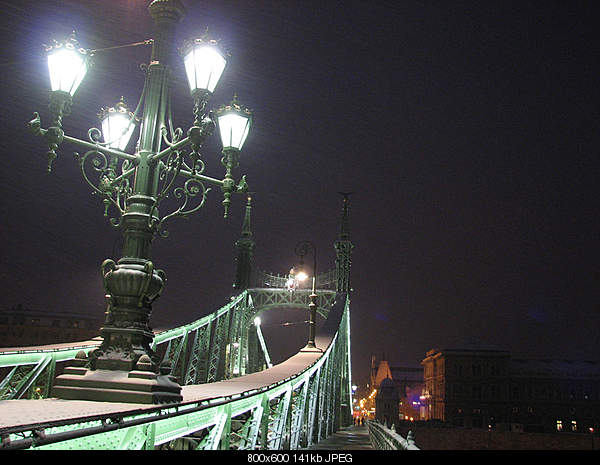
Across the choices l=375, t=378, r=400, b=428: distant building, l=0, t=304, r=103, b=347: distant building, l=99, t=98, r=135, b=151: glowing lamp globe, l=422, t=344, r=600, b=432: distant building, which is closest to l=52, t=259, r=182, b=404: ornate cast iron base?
l=99, t=98, r=135, b=151: glowing lamp globe

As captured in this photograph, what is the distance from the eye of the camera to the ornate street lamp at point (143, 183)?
5.26 metres

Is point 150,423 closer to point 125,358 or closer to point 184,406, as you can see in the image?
point 184,406

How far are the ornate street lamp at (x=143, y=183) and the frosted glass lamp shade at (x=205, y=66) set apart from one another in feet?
0.04

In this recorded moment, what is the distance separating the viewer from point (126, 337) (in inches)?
220

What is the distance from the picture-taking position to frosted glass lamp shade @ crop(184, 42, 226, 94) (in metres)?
6.27

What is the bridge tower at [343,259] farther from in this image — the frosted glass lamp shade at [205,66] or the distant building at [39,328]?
the distant building at [39,328]

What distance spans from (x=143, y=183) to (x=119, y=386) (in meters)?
→ 2.34

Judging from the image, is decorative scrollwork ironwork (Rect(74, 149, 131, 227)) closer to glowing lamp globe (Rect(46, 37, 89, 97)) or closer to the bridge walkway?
glowing lamp globe (Rect(46, 37, 89, 97))

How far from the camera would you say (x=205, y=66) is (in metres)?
6.26

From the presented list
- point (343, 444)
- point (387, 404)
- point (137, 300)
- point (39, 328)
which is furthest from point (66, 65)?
point (39, 328)

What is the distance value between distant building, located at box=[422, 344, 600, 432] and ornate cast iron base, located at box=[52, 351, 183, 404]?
7965 centimetres

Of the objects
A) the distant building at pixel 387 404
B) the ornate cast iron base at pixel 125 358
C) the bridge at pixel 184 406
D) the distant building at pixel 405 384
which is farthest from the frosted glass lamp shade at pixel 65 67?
the distant building at pixel 405 384

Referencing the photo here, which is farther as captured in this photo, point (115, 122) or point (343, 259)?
point (343, 259)
